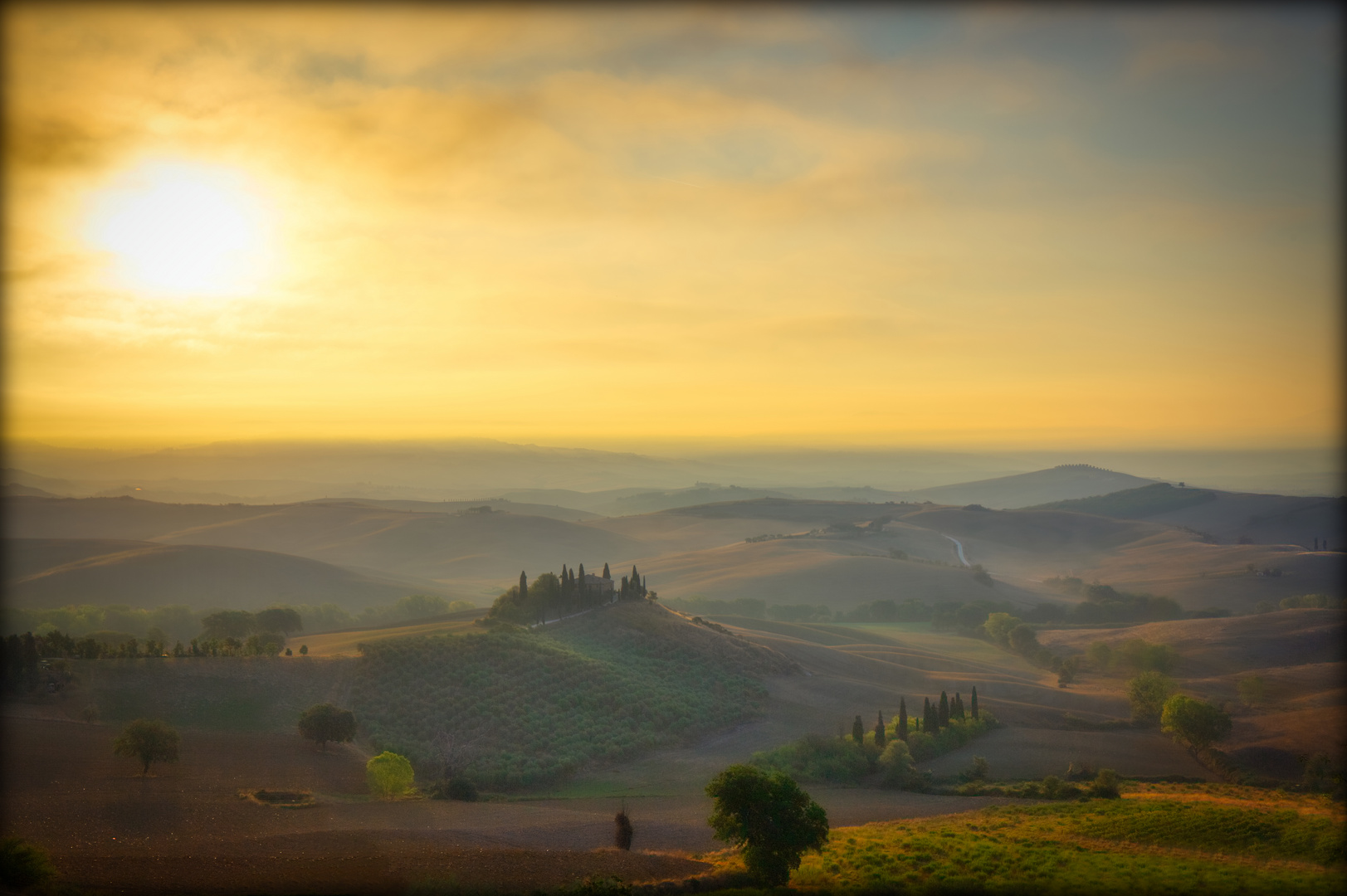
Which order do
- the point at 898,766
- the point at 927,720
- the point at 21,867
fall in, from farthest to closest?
the point at 927,720, the point at 898,766, the point at 21,867

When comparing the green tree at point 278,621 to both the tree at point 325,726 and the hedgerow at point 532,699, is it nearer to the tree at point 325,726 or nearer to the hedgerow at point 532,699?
the hedgerow at point 532,699

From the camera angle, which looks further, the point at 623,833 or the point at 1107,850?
the point at 623,833

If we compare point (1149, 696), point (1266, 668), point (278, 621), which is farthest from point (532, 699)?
point (1266, 668)

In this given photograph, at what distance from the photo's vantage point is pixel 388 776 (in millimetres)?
34125

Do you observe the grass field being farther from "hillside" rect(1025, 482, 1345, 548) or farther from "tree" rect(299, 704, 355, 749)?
"hillside" rect(1025, 482, 1345, 548)

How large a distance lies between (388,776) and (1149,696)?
166ft

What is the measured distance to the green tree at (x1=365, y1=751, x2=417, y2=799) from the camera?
34.1m

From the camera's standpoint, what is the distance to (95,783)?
3056 cm

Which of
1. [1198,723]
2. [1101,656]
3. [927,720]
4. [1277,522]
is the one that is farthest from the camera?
[1277,522]

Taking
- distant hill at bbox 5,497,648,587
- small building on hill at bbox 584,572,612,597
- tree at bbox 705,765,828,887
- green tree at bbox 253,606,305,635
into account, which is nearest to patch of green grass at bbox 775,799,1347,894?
tree at bbox 705,765,828,887

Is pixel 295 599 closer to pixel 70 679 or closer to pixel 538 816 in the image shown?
pixel 70 679

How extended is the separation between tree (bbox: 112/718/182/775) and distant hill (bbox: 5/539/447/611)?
92.8 metres

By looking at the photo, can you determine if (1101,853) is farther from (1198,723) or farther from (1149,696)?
(1149,696)

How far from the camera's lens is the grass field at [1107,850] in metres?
18.8
